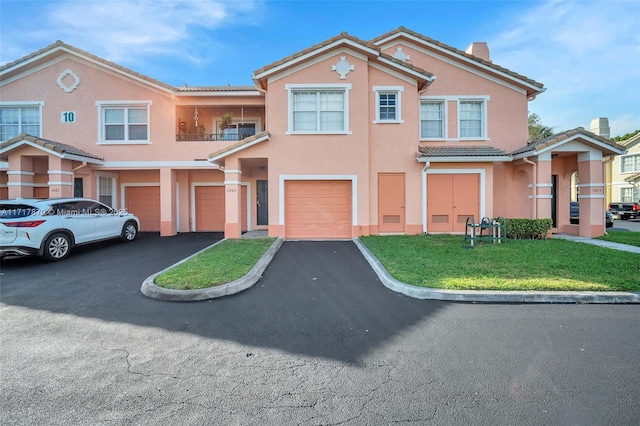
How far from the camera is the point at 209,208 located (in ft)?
54.5

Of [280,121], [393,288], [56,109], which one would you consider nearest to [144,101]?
[56,109]

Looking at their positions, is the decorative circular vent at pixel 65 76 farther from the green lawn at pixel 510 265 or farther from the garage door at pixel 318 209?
the green lawn at pixel 510 265

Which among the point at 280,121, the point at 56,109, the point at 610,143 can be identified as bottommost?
the point at 610,143

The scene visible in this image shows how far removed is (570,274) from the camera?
21.8 ft

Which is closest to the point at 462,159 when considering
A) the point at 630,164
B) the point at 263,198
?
the point at 263,198

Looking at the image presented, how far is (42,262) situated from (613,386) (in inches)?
470

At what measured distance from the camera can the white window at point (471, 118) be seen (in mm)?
14203

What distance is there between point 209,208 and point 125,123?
5.29 metres

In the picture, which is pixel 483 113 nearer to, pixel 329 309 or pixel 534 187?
pixel 534 187

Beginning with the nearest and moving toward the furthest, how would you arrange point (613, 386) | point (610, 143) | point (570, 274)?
point (613, 386), point (570, 274), point (610, 143)

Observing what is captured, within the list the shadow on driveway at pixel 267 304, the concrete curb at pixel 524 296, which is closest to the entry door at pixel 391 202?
the shadow on driveway at pixel 267 304

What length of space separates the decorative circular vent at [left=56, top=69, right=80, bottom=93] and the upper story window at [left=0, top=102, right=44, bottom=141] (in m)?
1.19

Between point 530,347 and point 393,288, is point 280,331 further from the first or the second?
point 530,347

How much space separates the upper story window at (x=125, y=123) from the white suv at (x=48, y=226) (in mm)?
4744
